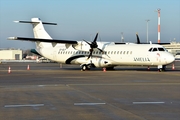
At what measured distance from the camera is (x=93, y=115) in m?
9.04

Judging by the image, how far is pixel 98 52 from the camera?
112 feet

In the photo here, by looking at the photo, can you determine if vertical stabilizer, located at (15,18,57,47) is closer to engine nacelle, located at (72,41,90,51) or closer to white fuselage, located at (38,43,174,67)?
white fuselage, located at (38,43,174,67)

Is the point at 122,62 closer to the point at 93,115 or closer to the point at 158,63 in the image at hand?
the point at 158,63

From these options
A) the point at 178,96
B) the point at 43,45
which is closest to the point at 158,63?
the point at 43,45

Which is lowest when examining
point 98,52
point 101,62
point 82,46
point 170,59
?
point 101,62

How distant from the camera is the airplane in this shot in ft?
100

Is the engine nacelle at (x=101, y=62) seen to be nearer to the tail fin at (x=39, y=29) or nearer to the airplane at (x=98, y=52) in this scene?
the airplane at (x=98, y=52)

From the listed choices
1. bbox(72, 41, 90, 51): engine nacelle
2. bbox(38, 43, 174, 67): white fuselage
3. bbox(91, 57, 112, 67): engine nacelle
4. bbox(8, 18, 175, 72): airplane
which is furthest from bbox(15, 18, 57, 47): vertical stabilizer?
bbox(91, 57, 112, 67): engine nacelle

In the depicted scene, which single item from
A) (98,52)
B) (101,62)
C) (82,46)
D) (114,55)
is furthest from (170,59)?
(82,46)

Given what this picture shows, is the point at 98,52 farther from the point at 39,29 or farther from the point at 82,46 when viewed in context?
the point at 39,29

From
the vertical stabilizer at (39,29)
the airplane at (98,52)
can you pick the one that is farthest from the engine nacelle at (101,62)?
the vertical stabilizer at (39,29)

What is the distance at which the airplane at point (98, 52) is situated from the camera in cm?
3050

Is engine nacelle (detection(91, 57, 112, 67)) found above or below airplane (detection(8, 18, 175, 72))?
below

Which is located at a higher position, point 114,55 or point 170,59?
point 114,55
